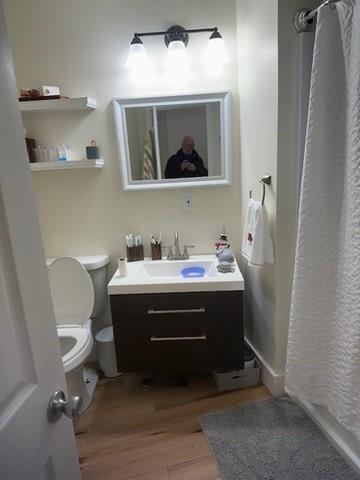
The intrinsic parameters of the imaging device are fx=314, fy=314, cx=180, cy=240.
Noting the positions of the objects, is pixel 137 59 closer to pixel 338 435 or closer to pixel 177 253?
pixel 177 253

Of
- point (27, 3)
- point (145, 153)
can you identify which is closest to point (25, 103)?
point (27, 3)

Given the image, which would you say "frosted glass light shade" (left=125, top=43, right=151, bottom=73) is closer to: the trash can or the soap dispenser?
the soap dispenser

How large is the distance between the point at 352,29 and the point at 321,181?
0.48 m

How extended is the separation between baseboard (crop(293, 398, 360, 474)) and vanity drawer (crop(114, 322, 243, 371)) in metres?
0.44

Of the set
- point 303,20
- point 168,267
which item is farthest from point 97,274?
point 303,20

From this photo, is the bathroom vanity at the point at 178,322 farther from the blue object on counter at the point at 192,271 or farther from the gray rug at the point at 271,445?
the gray rug at the point at 271,445

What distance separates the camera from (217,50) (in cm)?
180

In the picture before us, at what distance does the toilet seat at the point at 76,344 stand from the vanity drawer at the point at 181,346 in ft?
0.57

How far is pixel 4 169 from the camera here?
0.56 metres

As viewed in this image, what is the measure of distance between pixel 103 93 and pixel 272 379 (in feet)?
6.56

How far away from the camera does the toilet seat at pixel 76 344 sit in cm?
161

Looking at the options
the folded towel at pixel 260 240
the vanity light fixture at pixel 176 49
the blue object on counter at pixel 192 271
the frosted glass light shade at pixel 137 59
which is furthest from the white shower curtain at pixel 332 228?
the frosted glass light shade at pixel 137 59

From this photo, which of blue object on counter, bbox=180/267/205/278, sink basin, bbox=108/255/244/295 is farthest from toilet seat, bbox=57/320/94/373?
blue object on counter, bbox=180/267/205/278

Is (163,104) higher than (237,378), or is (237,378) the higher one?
(163,104)
